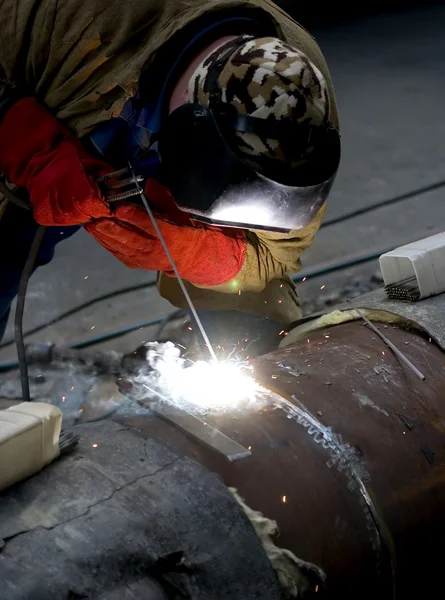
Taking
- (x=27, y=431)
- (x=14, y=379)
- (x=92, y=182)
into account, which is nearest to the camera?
(x=27, y=431)

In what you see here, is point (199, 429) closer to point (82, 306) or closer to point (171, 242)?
point (171, 242)

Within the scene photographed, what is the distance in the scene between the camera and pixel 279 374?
1.45 meters

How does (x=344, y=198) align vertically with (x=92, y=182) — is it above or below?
below

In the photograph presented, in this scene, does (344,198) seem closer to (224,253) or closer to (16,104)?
(224,253)

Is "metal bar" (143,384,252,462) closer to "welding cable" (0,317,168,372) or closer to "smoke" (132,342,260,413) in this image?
"smoke" (132,342,260,413)

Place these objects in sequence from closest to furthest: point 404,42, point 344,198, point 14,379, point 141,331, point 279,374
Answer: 1. point 279,374
2. point 14,379
3. point 141,331
4. point 344,198
5. point 404,42

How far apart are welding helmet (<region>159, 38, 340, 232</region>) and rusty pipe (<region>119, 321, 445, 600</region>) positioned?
1.03 feet

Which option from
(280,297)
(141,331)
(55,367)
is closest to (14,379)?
(55,367)

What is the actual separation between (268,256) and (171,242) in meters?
0.34

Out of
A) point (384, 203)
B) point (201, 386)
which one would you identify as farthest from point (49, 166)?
point (384, 203)

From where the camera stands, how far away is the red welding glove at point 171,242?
1782 mm

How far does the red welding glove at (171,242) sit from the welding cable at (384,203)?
1.85 metres

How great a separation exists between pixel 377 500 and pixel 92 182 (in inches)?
34.6

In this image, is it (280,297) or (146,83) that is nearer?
(146,83)
